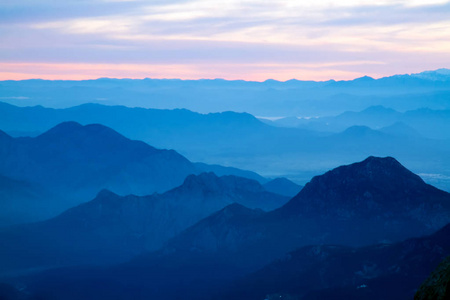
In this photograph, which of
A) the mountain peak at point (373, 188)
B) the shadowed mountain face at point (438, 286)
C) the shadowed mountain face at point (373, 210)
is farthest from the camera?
the mountain peak at point (373, 188)

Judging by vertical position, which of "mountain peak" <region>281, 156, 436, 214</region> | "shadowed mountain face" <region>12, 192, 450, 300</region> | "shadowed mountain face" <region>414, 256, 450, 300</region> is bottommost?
"shadowed mountain face" <region>12, 192, 450, 300</region>

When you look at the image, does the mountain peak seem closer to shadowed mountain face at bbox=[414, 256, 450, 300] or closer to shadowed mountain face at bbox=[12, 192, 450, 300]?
shadowed mountain face at bbox=[12, 192, 450, 300]

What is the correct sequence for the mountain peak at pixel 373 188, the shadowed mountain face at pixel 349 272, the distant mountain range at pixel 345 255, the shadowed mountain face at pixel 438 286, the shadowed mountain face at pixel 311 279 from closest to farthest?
1. the shadowed mountain face at pixel 438 286
2. the shadowed mountain face at pixel 349 272
3. the shadowed mountain face at pixel 311 279
4. the distant mountain range at pixel 345 255
5. the mountain peak at pixel 373 188

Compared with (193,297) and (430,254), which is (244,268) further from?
(430,254)

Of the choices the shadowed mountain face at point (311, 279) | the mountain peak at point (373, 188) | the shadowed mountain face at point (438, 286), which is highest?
the mountain peak at point (373, 188)

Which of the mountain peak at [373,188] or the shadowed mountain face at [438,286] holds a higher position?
the mountain peak at [373,188]

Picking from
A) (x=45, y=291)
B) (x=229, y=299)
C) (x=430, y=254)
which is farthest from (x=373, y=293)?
(x=45, y=291)

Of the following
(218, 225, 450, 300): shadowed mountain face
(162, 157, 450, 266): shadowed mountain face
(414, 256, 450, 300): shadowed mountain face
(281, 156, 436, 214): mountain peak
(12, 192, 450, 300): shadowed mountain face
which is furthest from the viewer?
(281, 156, 436, 214): mountain peak

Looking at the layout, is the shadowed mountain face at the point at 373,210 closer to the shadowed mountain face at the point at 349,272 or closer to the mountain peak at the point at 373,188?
the mountain peak at the point at 373,188

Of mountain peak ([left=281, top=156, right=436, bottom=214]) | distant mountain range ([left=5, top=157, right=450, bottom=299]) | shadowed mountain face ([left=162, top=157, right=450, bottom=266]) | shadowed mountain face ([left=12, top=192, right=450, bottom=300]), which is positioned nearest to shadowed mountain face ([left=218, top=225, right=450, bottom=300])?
shadowed mountain face ([left=12, top=192, right=450, bottom=300])

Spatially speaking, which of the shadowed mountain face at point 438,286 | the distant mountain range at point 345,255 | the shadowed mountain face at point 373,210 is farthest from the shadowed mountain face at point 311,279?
the shadowed mountain face at point 438,286

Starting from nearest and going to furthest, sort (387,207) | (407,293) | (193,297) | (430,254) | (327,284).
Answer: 1. (407,293)
2. (430,254)
3. (327,284)
4. (193,297)
5. (387,207)
